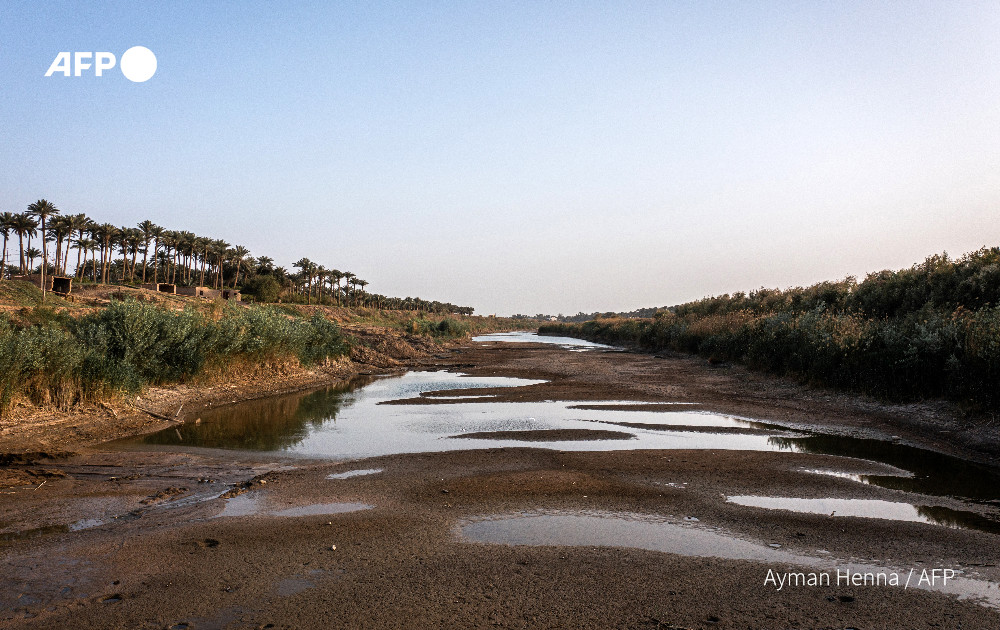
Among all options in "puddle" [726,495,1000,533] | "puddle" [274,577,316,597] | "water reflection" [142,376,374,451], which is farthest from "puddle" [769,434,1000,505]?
"water reflection" [142,376,374,451]

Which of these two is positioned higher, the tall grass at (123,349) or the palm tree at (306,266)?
the palm tree at (306,266)

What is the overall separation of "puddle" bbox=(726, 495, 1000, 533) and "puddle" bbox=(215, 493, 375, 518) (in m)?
5.64

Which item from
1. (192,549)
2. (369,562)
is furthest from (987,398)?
(192,549)

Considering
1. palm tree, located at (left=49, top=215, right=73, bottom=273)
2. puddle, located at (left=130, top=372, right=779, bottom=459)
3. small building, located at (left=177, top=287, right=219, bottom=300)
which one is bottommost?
puddle, located at (left=130, top=372, right=779, bottom=459)

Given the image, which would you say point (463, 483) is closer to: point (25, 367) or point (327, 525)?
point (327, 525)

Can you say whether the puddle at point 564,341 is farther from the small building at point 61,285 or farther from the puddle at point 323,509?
the small building at point 61,285

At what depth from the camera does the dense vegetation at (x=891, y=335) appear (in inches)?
566

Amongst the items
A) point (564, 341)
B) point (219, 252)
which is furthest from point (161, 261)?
point (564, 341)

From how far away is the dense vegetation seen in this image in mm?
14383

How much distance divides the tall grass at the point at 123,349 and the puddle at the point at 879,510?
15057 mm

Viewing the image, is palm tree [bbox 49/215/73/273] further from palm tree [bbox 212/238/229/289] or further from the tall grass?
the tall grass

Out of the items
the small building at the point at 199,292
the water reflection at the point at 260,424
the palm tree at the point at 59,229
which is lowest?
the water reflection at the point at 260,424

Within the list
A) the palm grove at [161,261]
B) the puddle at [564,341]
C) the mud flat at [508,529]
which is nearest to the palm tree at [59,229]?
the palm grove at [161,261]

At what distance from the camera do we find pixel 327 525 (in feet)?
23.0
